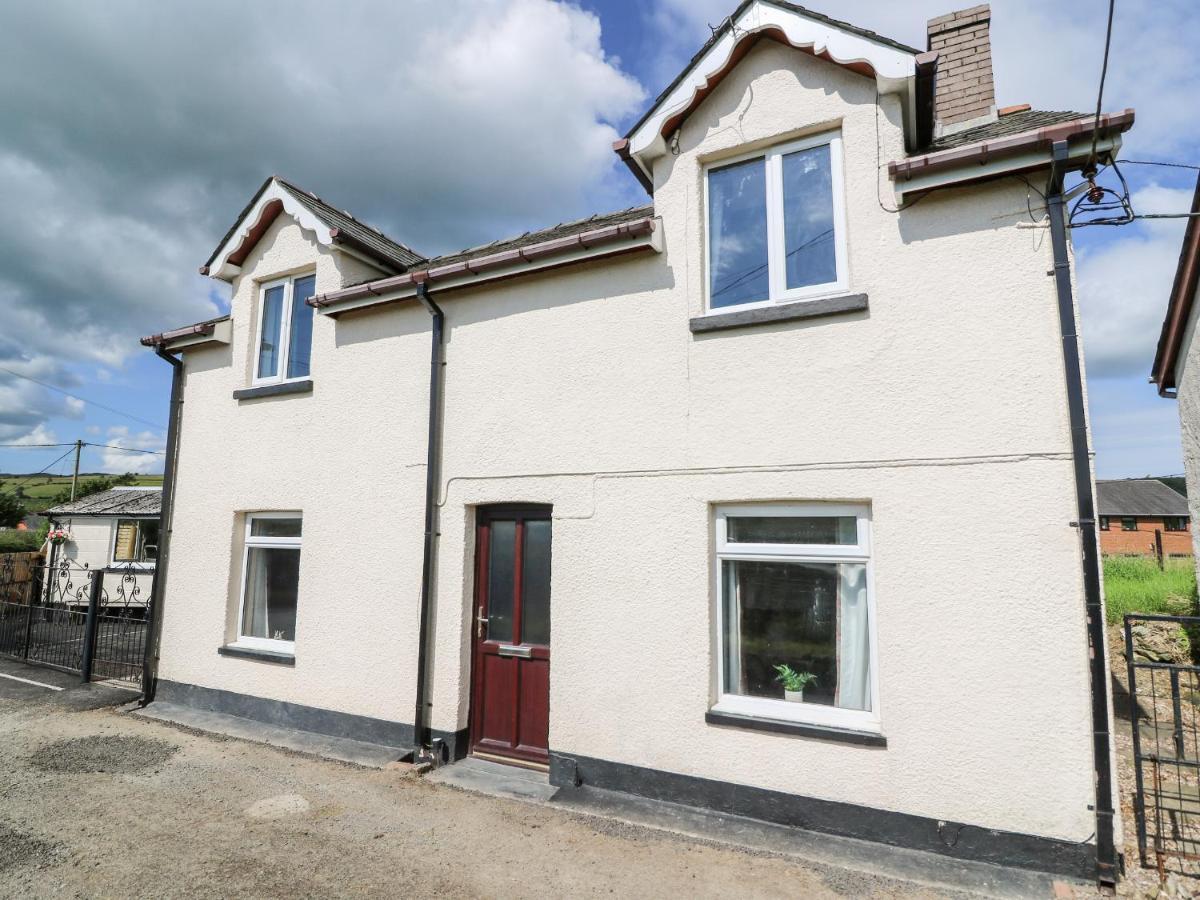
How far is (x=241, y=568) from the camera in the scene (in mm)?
7961

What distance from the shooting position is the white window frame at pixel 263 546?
743cm

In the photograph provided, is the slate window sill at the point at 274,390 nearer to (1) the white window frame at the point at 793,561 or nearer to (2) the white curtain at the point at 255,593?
(2) the white curtain at the point at 255,593

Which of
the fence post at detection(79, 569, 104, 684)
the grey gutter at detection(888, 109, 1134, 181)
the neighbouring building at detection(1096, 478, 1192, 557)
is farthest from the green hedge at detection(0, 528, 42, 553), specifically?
the neighbouring building at detection(1096, 478, 1192, 557)

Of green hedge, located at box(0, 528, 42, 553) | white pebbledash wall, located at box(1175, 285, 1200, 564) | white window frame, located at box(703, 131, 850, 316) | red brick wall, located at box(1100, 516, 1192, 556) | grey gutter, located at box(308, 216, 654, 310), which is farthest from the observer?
red brick wall, located at box(1100, 516, 1192, 556)

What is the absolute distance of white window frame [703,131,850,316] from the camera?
5012 millimetres

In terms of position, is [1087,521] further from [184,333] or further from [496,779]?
[184,333]

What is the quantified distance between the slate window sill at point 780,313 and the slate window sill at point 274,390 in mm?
4868

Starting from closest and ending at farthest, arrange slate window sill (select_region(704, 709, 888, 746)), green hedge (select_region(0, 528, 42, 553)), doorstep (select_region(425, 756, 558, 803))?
slate window sill (select_region(704, 709, 888, 746)), doorstep (select_region(425, 756, 558, 803)), green hedge (select_region(0, 528, 42, 553))

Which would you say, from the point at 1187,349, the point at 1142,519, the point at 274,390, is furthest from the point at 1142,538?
the point at 274,390

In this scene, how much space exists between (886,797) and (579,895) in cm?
222

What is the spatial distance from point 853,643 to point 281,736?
6.07m

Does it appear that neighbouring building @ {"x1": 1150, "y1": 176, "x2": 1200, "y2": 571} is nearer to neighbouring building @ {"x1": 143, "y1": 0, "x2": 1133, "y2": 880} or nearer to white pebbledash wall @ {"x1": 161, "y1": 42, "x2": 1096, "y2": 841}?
neighbouring building @ {"x1": 143, "y1": 0, "x2": 1133, "y2": 880}

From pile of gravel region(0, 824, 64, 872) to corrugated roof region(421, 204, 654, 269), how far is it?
20.2 feet

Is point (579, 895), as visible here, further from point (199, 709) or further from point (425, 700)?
point (199, 709)
